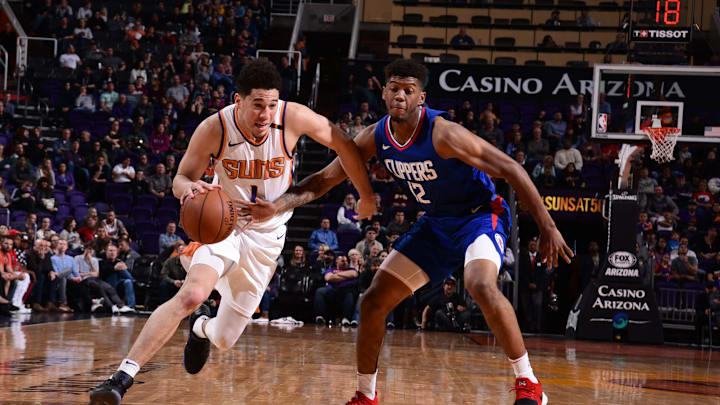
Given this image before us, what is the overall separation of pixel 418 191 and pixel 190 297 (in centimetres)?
139

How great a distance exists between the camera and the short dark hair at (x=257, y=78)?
4273mm

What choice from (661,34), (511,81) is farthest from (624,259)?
(511,81)

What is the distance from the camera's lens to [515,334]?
13.7ft

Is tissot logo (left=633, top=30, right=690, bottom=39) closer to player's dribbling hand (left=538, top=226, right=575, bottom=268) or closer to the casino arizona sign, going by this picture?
the casino arizona sign

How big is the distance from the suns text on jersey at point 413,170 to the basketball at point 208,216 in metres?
0.97

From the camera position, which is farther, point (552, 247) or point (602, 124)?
point (602, 124)

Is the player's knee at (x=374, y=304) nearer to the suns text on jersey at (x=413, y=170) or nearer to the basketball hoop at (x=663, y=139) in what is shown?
the suns text on jersey at (x=413, y=170)

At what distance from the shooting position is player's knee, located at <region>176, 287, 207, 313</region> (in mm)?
4020

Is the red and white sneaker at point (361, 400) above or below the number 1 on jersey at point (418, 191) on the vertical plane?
below

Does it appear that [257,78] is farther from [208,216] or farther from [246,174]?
[208,216]

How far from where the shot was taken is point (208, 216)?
402 cm

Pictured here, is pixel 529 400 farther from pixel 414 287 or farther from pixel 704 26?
pixel 704 26

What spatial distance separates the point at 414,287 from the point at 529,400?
85cm

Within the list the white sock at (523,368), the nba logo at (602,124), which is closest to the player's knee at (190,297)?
the white sock at (523,368)
